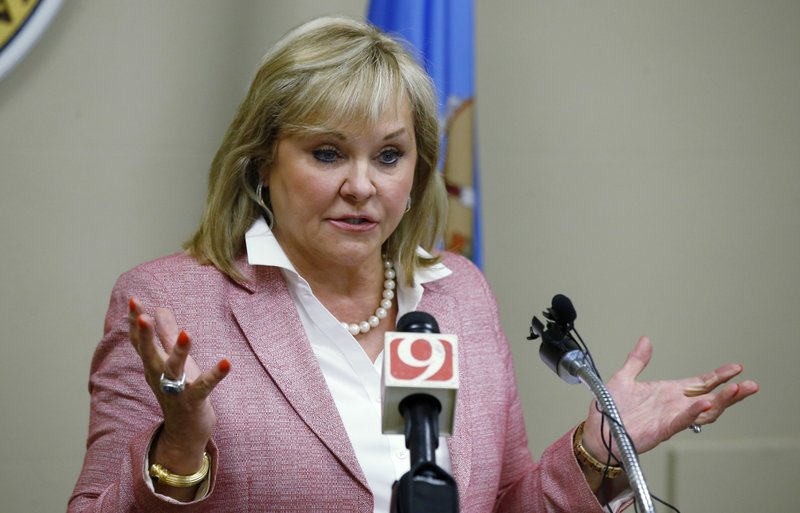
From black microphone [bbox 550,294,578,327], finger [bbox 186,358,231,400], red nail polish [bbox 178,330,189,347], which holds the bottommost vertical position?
finger [bbox 186,358,231,400]

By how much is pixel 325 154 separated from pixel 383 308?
39 cm

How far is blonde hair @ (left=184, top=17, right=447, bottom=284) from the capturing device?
1.77m

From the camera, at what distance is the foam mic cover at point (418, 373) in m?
1.03

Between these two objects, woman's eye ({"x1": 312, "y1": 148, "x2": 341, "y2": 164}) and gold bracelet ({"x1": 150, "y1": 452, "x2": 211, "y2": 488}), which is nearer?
gold bracelet ({"x1": 150, "y1": 452, "x2": 211, "y2": 488})

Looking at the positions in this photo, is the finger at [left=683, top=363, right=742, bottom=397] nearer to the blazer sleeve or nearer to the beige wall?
the blazer sleeve

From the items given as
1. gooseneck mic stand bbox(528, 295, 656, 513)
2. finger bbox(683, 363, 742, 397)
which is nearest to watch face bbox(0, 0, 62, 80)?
gooseneck mic stand bbox(528, 295, 656, 513)

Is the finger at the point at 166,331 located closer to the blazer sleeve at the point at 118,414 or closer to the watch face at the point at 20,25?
the blazer sleeve at the point at 118,414

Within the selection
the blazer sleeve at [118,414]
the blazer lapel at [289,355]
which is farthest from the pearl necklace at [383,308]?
the blazer sleeve at [118,414]

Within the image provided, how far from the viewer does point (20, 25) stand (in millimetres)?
2717

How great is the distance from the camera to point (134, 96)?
9.58 ft

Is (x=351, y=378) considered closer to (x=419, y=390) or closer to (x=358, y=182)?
(x=358, y=182)

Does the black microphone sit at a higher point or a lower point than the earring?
lower

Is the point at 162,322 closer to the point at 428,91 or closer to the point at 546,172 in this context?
the point at 428,91

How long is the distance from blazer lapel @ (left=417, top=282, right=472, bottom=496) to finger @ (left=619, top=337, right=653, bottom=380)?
1.08 feet
